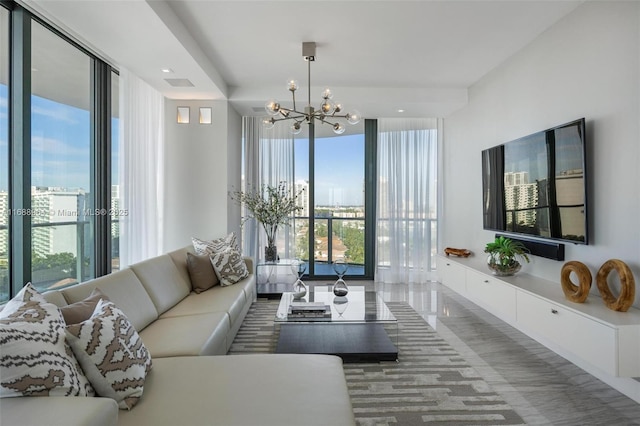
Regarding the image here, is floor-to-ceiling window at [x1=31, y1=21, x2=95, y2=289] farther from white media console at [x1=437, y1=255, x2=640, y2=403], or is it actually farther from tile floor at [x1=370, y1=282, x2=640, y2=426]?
white media console at [x1=437, y1=255, x2=640, y2=403]

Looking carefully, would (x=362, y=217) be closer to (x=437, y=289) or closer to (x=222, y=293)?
(x=437, y=289)

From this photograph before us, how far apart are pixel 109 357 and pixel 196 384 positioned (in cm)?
38

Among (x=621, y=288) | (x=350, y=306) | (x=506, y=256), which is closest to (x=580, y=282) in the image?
(x=621, y=288)

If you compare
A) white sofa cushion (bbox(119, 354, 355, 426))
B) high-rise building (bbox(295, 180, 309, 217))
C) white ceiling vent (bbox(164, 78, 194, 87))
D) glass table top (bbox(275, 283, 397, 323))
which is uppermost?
white ceiling vent (bbox(164, 78, 194, 87))

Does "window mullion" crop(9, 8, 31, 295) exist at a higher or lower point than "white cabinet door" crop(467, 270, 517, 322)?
higher

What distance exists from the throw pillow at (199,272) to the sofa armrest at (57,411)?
2.17 meters

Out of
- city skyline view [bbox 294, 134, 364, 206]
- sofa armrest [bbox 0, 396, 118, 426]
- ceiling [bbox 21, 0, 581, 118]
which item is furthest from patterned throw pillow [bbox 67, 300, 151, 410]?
city skyline view [bbox 294, 134, 364, 206]

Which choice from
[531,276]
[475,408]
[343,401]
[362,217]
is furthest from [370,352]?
[362,217]

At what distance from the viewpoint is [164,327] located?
90.9 inches

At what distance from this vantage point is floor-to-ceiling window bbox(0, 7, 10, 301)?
252 cm

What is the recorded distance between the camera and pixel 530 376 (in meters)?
2.44

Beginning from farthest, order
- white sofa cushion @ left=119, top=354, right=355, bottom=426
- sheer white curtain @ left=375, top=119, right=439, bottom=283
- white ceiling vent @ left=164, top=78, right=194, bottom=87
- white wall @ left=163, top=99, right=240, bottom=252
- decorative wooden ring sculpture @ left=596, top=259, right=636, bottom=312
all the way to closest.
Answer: sheer white curtain @ left=375, top=119, right=439, bottom=283
white wall @ left=163, top=99, right=240, bottom=252
white ceiling vent @ left=164, top=78, right=194, bottom=87
decorative wooden ring sculpture @ left=596, top=259, right=636, bottom=312
white sofa cushion @ left=119, top=354, right=355, bottom=426

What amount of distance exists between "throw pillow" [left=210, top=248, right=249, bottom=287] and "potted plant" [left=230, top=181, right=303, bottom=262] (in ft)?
3.88

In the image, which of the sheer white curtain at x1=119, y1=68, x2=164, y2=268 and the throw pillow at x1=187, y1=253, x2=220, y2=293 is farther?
the sheer white curtain at x1=119, y1=68, x2=164, y2=268
